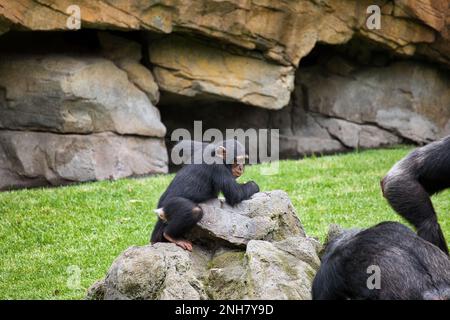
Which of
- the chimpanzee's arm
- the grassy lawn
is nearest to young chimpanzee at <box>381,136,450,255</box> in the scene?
the chimpanzee's arm

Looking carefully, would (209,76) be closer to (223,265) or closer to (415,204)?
(415,204)

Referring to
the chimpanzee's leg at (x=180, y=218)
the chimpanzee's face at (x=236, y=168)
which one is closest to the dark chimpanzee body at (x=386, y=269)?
the chimpanzee's leg at (x=180, y=218)

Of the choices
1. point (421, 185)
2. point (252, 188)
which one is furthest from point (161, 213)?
point (421, 185)

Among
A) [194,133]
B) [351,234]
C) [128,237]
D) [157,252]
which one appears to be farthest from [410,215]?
[194,133]

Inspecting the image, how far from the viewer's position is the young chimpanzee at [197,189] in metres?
6.47

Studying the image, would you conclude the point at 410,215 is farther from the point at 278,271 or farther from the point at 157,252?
the point at 157,252

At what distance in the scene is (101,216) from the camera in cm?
1040

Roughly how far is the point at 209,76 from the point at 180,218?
7.78 meters

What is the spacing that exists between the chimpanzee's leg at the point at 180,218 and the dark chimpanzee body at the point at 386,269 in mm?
1320

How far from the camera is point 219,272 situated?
5.97 m

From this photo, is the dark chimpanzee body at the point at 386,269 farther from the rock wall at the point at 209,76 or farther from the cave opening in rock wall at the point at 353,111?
the cave opening in rock wall at the point at 353,111

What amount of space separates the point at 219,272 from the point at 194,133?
10.1m
